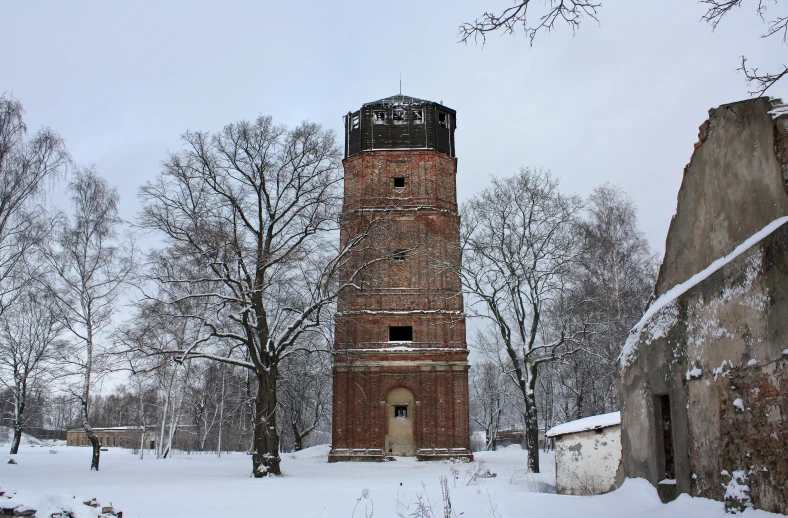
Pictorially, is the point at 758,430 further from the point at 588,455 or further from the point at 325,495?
the point at 325,495

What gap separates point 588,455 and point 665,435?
18.4ft

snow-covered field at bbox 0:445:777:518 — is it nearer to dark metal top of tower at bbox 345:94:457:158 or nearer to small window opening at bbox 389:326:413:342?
small window opening at bbox 389:326:413:342

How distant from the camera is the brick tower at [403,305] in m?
25.7

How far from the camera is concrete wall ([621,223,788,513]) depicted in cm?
481

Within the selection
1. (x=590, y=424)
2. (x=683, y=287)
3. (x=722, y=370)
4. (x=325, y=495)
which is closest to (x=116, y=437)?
(x=325, y=495)

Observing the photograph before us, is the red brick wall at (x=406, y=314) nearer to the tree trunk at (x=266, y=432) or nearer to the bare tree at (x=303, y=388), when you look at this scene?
the bare tree at (x=303, y=388)

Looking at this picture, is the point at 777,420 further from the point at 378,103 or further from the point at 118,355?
the point at 378,103

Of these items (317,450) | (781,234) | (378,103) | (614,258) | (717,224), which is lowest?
(317,450)

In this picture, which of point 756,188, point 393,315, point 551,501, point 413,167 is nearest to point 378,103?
point 413,167

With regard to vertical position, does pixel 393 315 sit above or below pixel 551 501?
above

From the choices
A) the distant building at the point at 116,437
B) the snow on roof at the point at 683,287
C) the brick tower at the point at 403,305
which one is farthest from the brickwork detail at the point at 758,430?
the distant building at the point at 116,437

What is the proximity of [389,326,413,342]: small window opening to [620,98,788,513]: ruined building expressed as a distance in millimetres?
19572

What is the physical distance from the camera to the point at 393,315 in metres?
27.1

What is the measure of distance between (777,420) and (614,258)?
19.8 meters
